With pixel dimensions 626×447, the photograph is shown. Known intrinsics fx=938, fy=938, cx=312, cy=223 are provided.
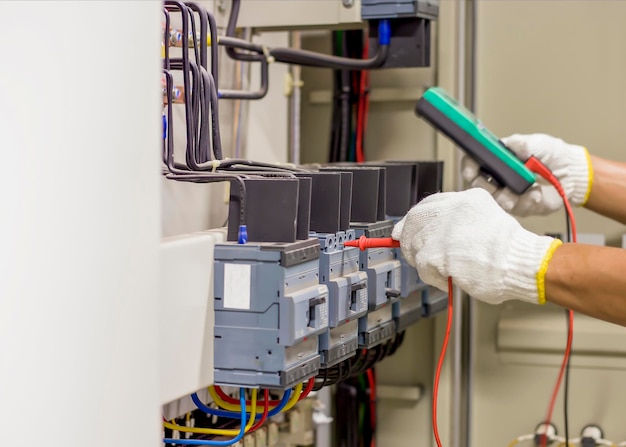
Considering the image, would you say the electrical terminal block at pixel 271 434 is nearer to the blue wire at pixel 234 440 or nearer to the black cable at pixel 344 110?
the blue wire at pixel 234 440

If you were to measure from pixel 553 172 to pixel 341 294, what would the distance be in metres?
0.75

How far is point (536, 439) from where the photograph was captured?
7.68 feet

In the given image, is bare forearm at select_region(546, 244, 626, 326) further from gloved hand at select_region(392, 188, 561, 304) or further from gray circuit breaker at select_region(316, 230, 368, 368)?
gray circuit breaker at select_region(316, 230, 368, 368)

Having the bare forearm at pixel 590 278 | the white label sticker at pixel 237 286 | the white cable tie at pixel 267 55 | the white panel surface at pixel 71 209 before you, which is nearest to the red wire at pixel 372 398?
the white cable tie at pixel 267 55

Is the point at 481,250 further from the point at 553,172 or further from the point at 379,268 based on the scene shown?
the point at 553,172

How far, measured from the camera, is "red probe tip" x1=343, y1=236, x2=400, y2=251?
5.22 ft

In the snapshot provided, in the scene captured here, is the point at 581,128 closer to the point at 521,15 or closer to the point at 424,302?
the point at 521,15

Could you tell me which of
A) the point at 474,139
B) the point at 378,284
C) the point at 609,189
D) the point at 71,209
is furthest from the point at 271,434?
the point at 71,209

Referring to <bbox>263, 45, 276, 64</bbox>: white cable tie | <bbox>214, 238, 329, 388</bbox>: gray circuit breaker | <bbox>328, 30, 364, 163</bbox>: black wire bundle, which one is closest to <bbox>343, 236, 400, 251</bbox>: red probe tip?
<bbox>214, 238, 329, 388</bbox>: gray circuit breaker

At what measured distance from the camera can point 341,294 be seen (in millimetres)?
1542

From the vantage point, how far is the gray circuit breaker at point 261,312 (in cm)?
136

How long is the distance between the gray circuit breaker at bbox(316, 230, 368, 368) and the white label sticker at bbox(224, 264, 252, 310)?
18cm

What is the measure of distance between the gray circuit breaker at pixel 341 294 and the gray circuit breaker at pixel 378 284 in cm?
4

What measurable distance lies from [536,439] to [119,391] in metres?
1.49
